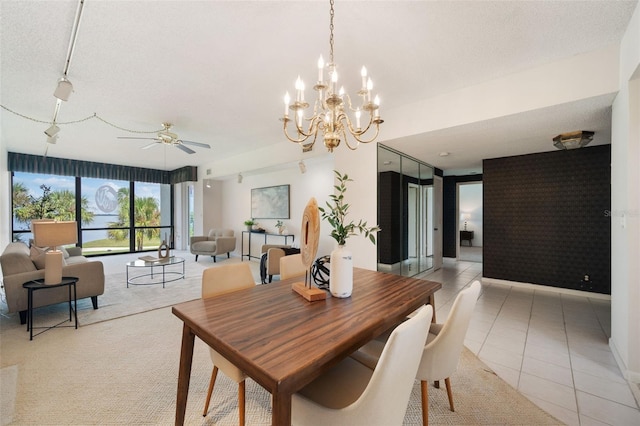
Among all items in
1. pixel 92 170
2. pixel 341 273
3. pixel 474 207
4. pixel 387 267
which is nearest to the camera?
pixel 341 273

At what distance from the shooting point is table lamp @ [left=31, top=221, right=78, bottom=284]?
259cm

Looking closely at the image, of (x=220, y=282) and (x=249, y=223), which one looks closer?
(x=220, y=282)

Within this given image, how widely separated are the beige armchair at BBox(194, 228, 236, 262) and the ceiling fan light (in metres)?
6.60

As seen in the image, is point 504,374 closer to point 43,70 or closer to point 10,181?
point 43,70

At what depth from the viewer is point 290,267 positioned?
86.9 inches

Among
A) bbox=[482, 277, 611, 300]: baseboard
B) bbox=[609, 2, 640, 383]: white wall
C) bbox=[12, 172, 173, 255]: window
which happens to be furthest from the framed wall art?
bbox=[609, 2, 640, 383]: white wall

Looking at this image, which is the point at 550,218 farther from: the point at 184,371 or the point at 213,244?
the point at 213,244

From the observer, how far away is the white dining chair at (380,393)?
2.89 ft

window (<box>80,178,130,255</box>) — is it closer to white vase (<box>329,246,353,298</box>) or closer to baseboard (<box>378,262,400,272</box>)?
baseboard (<box>378,262,400,272</box>)

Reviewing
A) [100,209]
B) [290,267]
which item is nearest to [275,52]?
[290,267]

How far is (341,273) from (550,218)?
14.5 ft

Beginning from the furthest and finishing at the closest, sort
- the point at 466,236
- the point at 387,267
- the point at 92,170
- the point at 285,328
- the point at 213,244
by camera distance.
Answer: the point at 466,236 → the point at 92,170 → the point at 213,244 → the point at 387,267 → the point at 285,328

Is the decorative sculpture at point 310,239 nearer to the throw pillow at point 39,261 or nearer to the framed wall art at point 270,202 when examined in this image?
the throw pillow at point 39,261

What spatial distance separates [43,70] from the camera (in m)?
2.53
